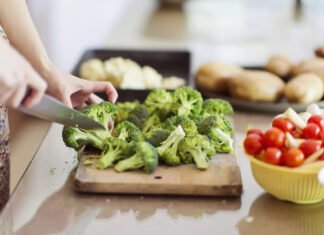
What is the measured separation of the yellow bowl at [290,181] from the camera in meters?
1.11

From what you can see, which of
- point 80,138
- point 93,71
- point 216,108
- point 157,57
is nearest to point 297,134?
point 216,108

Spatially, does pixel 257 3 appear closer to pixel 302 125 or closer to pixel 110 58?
pixel 110 58

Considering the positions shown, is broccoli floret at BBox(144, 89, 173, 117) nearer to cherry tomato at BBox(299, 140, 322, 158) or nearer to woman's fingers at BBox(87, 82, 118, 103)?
woman's fingers at BBox(87, 82, 118, 103)

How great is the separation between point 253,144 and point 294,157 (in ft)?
0.24

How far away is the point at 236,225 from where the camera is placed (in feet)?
3.72

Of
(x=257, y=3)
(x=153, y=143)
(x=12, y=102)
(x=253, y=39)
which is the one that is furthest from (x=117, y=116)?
(x=257, y=3)

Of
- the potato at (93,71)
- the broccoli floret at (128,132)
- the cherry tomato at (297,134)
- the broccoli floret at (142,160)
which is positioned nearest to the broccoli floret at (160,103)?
the broccoli floret at (128,132)

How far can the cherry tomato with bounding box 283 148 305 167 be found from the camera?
1.10 meters

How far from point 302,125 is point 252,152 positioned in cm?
10

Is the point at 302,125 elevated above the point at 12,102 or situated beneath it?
situated beneath

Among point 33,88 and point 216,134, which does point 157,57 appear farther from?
point 33,88

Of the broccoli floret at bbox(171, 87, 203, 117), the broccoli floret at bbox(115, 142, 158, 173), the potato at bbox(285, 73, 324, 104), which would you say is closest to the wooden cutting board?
the broccoli floret at bbox(115, 142, 158, 173)

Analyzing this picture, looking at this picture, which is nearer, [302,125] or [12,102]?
[12,102]

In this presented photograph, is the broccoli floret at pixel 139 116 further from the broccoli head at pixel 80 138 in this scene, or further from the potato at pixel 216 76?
the potato at pixel 216 76
